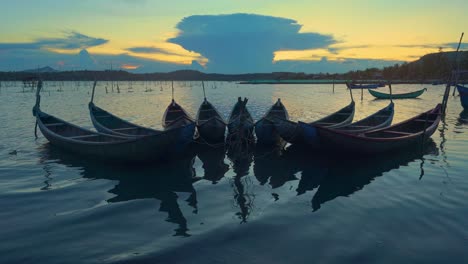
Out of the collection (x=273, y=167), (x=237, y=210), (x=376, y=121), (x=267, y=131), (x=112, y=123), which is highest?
(x=376, y=121)

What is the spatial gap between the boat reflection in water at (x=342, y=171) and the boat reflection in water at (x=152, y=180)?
3508mm

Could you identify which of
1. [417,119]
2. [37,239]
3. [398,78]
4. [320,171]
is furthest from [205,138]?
[398,78]

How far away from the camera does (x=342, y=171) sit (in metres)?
11.0

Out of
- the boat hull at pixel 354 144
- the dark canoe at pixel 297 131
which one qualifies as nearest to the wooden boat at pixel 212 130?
the dark canoe at pixel 297 131

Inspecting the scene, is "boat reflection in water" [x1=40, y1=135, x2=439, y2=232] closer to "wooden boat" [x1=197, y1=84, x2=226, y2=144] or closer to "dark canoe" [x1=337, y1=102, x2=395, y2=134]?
"wooden boat" [x1=197, y1=84, x2=226, y2=144]

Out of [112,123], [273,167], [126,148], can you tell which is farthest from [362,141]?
[112,123]

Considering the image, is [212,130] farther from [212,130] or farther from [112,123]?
[112,123]

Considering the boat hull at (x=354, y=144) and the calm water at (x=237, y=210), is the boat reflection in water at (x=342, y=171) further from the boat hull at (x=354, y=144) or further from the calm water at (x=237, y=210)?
the boat hull at (x=354, y=144)

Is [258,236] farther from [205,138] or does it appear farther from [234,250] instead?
[205,138]

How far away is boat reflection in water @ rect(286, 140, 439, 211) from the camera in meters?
9.18

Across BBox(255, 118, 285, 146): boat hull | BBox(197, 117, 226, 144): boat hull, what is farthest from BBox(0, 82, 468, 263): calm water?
BBox(255, 118, 285, 146): boat hull

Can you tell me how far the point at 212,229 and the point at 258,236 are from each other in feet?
3.42

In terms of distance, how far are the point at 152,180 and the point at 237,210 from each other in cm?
358

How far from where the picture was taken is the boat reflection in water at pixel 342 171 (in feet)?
30.1
